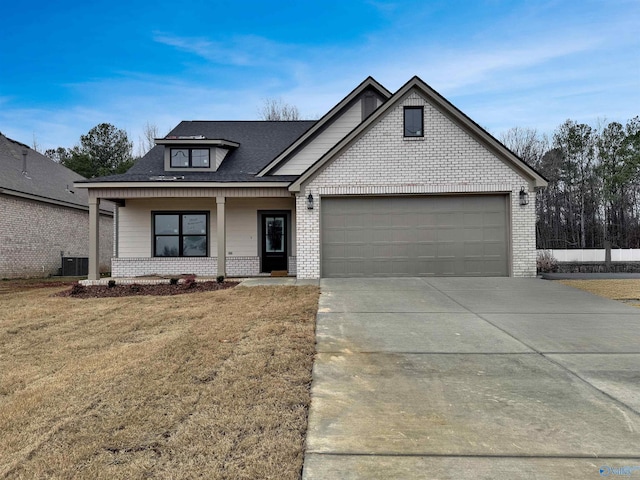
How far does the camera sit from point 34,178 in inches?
814

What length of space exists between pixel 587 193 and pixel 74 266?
35.5 meters

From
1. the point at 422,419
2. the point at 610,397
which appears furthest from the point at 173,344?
the point at 610,397

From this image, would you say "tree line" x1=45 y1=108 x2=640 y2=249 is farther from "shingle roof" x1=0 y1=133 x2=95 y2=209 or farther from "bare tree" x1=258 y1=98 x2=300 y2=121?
"shingle roof" x1=0 y1=133 x2=95 y2=209

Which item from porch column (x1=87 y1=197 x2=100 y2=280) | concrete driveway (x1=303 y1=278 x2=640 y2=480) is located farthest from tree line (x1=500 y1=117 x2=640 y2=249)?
porch column (x1=87 y1=197 x2=100 y2=280)

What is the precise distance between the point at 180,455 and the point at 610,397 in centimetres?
371

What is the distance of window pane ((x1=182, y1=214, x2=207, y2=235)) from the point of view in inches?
602

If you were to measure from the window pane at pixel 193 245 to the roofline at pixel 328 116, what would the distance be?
330cm

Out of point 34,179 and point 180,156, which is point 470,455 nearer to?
point 180,156

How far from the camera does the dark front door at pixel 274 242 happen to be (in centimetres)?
1527

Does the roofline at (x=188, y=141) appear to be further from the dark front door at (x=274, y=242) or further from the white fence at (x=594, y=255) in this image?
the white fence at (x=594, y=255)

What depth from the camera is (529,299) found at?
28.7 ft

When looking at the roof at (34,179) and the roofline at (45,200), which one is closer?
the roofline at (45,200)

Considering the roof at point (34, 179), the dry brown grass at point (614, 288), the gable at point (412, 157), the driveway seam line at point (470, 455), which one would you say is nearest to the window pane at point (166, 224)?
the gable at point (412, 157)

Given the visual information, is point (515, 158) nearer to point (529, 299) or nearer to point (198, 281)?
point (529, 299)
